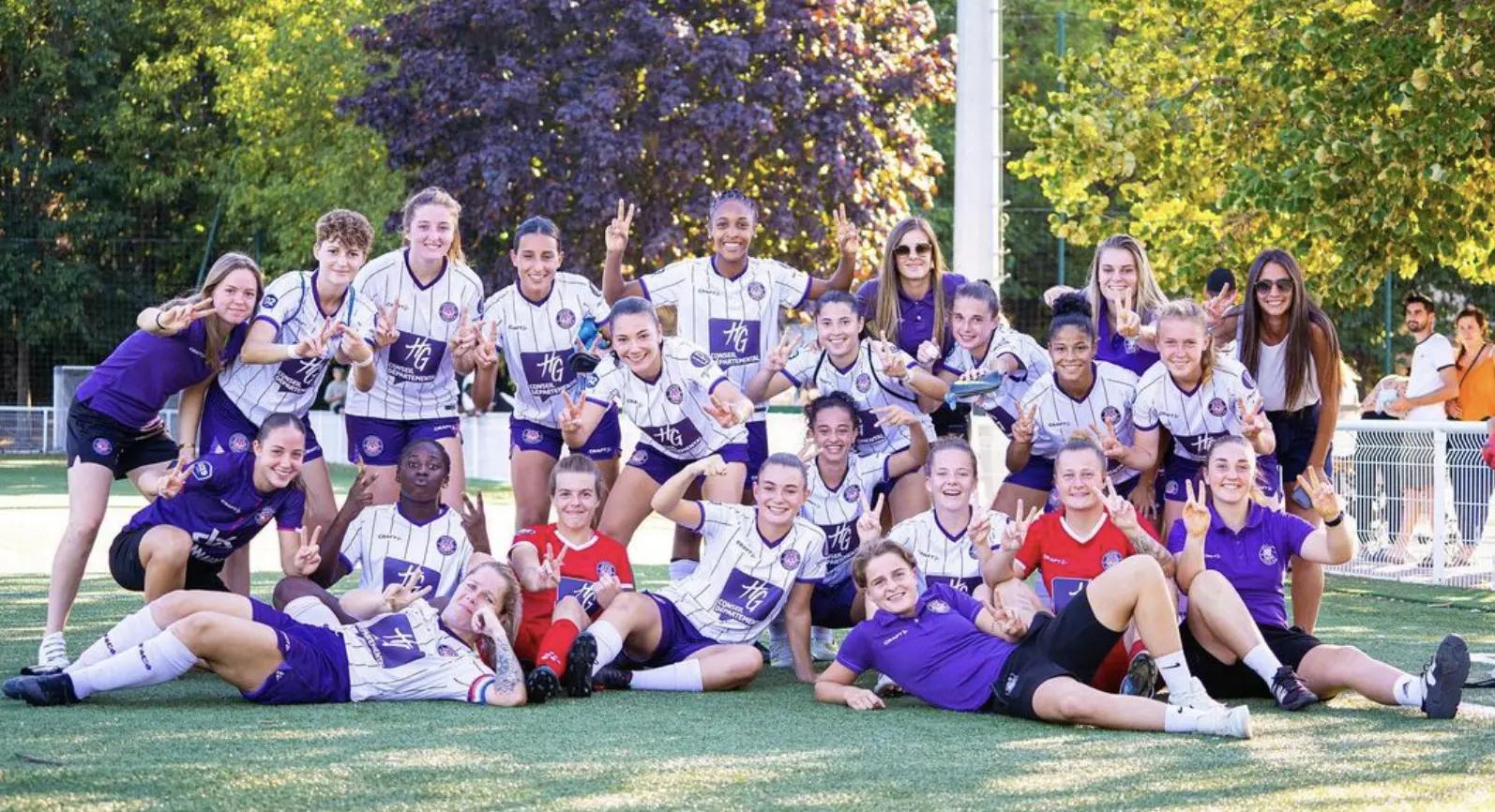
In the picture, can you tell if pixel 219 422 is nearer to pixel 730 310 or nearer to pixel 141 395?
pixel 141 395

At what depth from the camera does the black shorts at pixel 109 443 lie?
7.66 metres

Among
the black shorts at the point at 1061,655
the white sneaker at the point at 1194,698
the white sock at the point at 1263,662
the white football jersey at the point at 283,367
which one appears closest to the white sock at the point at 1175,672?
the white sneaker at the point at 1194,698

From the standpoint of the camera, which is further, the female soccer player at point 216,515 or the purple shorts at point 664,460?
the purple shorts at point 664,460

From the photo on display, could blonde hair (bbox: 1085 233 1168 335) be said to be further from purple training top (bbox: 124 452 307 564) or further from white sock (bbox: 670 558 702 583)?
purple training top (bbox: 124 452 307 564)

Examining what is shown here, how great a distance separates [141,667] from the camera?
21.5ft

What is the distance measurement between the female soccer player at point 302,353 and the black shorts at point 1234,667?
135 inches

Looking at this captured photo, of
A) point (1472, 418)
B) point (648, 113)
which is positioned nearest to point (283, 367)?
point (1472, 418)

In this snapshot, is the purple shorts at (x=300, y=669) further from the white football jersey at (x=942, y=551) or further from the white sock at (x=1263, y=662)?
the white sock at (x=1263, y=662)


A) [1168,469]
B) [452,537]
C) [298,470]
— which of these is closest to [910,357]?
[1168,469]

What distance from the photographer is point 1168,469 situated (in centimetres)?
817

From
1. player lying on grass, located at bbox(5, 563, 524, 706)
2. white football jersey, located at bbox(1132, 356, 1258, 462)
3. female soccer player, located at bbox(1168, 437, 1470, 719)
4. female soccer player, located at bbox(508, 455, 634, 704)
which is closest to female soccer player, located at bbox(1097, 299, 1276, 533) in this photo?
white football jersey, located at bbox(1132, 356, 1258, 462)

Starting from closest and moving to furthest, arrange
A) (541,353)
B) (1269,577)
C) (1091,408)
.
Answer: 1. (1269,577)
2. (1091,408)
3. (541,353)

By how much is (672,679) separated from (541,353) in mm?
1936

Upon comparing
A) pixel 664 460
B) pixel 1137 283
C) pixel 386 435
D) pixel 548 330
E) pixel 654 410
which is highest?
pixel 1137 283
